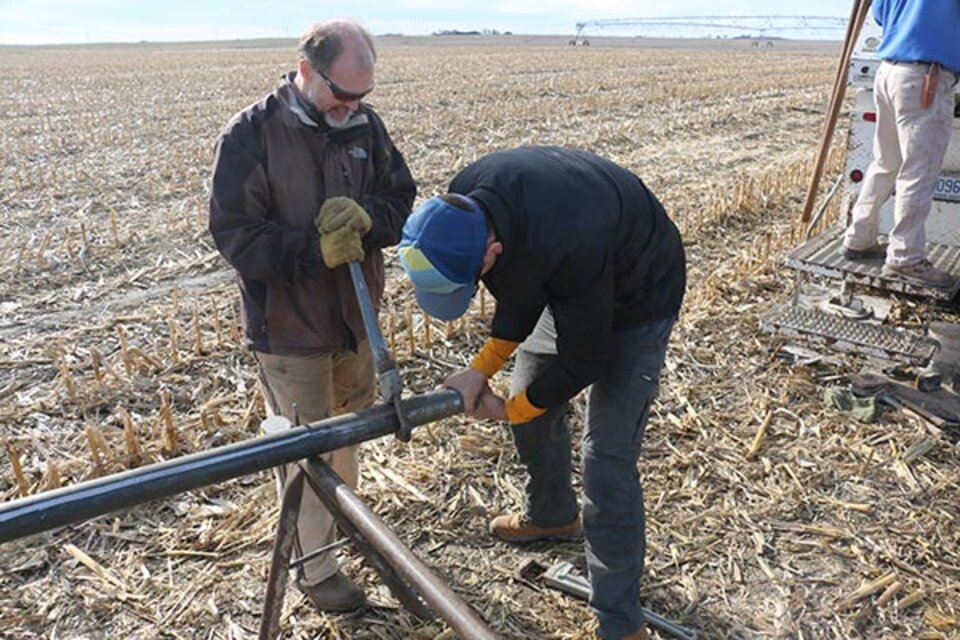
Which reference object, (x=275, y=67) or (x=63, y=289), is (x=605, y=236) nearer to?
(x=63, y=289)

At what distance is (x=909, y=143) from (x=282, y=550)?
441 cm

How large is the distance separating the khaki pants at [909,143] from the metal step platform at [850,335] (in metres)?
0.48

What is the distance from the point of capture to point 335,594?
3502 mm

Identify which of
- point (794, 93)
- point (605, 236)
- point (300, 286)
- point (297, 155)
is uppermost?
point (297, 155)

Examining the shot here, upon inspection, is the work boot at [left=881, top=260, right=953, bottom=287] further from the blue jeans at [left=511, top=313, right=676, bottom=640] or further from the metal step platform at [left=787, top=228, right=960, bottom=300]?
the blue jeans at [left=511, top=313, right=676, bottom=640]

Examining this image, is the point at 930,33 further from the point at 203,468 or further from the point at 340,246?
the point at 203,468

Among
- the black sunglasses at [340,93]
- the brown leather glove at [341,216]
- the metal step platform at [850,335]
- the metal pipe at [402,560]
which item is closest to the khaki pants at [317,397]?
the metal pipe at [402,560]

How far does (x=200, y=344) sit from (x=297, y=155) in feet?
10.5

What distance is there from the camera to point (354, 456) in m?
3.73

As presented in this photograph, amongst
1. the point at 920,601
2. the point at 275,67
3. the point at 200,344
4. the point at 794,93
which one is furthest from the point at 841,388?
the point at 275,67

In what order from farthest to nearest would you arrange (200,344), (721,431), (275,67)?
(275,67) → (200,344) → (721,431)

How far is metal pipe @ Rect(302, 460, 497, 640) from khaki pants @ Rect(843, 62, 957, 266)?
13.5ft

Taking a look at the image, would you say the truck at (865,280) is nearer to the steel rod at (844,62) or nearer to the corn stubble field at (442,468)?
the steel rod at (844,62)

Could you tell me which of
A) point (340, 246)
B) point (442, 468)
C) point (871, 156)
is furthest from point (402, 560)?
point (871, 156)
